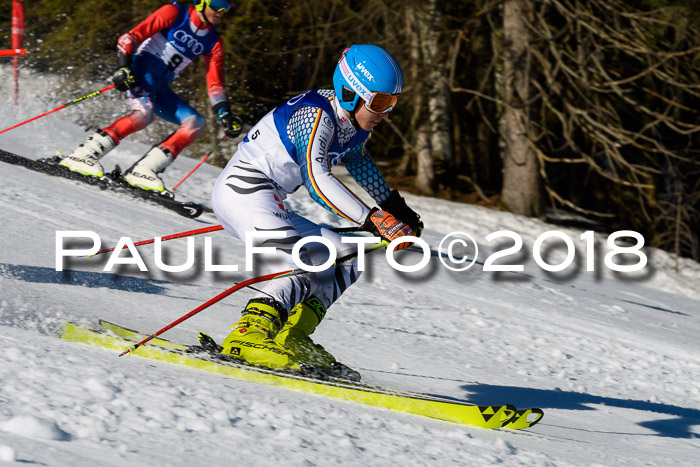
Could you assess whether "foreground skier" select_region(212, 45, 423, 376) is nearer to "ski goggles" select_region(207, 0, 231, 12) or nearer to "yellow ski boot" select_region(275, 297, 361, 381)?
"yellow ski boot" select_region(275, 297, 361, 381)

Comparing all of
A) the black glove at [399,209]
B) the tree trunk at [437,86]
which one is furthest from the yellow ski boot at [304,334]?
the tree trunk at [437,86]

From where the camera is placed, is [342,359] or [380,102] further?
[342,359]

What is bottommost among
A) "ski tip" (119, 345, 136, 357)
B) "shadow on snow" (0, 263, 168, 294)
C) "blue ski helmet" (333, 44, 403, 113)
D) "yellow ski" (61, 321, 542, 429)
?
"yellow ski" (61, 321, 542, 429)

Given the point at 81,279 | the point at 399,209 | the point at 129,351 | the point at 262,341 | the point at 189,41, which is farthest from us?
the point at 189,41

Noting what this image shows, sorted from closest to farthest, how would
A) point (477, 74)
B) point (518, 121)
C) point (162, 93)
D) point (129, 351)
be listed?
point (129, 351) < point (162, 93) < point (518, 121) < point (477, 74)

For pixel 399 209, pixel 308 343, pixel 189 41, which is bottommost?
pixel 308 343

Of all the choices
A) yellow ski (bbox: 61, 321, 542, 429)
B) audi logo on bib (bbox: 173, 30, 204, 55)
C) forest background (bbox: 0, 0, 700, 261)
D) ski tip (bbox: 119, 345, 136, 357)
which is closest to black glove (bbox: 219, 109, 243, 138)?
audi logo on bib (bbox: 173, 30, 204, 55)

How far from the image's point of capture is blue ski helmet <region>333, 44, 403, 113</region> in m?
3.57

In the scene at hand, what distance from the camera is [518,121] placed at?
39.5 ft

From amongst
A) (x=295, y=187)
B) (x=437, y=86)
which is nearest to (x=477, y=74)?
(x=437, y=86)

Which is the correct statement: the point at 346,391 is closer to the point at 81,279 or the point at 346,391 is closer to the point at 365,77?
the point at 365,77

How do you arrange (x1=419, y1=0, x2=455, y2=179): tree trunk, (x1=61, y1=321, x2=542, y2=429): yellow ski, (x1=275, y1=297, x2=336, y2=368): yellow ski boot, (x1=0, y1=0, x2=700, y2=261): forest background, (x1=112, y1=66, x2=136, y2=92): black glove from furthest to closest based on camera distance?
(x1=419, y1=0, x2=455, y2=179): tree trunk
(x1=0, y1=0, x2=700, y2=261): forest background
(x1=112, y1=66, x2=136, y2=92): black glove
(x1=275, y1=297, x2=336, y2=368): yellow ski boot
(x1=61, y1=321, x2=542, y2=429): yellow ski

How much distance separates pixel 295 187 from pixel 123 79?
4079mm

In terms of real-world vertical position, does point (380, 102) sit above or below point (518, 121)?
below
